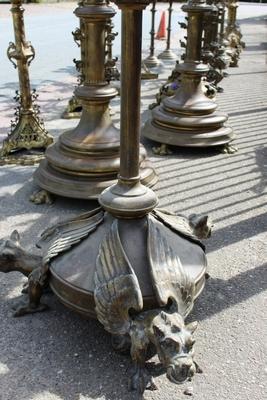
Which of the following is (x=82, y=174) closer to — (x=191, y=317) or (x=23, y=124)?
(x=23, y=124)

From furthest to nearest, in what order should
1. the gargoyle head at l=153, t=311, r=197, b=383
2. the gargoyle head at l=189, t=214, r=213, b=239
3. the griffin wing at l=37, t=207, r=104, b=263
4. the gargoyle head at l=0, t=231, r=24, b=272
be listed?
the gargoyle head at l=189, t=214, r=213, b=239
the gargoyle head at l=0, t=231, r=24, b=272
the griffin wing at l=37, t=207, r=104, b=263
the gargoyle head at l=153, t=311, r=197, b=383

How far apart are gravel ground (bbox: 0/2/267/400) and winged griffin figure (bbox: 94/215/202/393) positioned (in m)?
0.18

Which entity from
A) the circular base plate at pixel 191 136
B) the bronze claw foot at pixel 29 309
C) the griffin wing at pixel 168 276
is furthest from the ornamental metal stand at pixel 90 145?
the griffin wing at pixel 168 276

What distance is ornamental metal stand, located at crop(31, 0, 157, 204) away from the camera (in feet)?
12.1

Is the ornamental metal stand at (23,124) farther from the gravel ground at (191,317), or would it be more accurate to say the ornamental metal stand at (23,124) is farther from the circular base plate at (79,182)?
the circular base plate at (79,182)

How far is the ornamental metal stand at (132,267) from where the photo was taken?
206 centimetres

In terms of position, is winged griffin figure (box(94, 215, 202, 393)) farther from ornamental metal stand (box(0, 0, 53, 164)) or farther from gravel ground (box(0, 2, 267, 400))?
ornamental metal stand (box(0, 0, 53, 164))

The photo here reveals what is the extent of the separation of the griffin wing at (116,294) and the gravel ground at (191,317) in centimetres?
21

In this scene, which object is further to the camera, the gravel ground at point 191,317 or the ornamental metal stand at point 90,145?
the ornamental metal stand at point 90,145

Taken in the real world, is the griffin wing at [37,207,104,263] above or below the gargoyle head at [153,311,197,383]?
above

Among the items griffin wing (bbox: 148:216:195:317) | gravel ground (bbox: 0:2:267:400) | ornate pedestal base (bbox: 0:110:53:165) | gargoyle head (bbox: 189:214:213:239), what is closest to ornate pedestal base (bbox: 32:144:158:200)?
gravel ground (bbox: 0:2:267:400)

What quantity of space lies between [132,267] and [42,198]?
1.80m

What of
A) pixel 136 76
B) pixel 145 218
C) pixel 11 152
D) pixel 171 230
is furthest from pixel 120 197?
pixel 11 152

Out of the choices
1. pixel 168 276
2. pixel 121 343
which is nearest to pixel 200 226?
pixel 168 276
